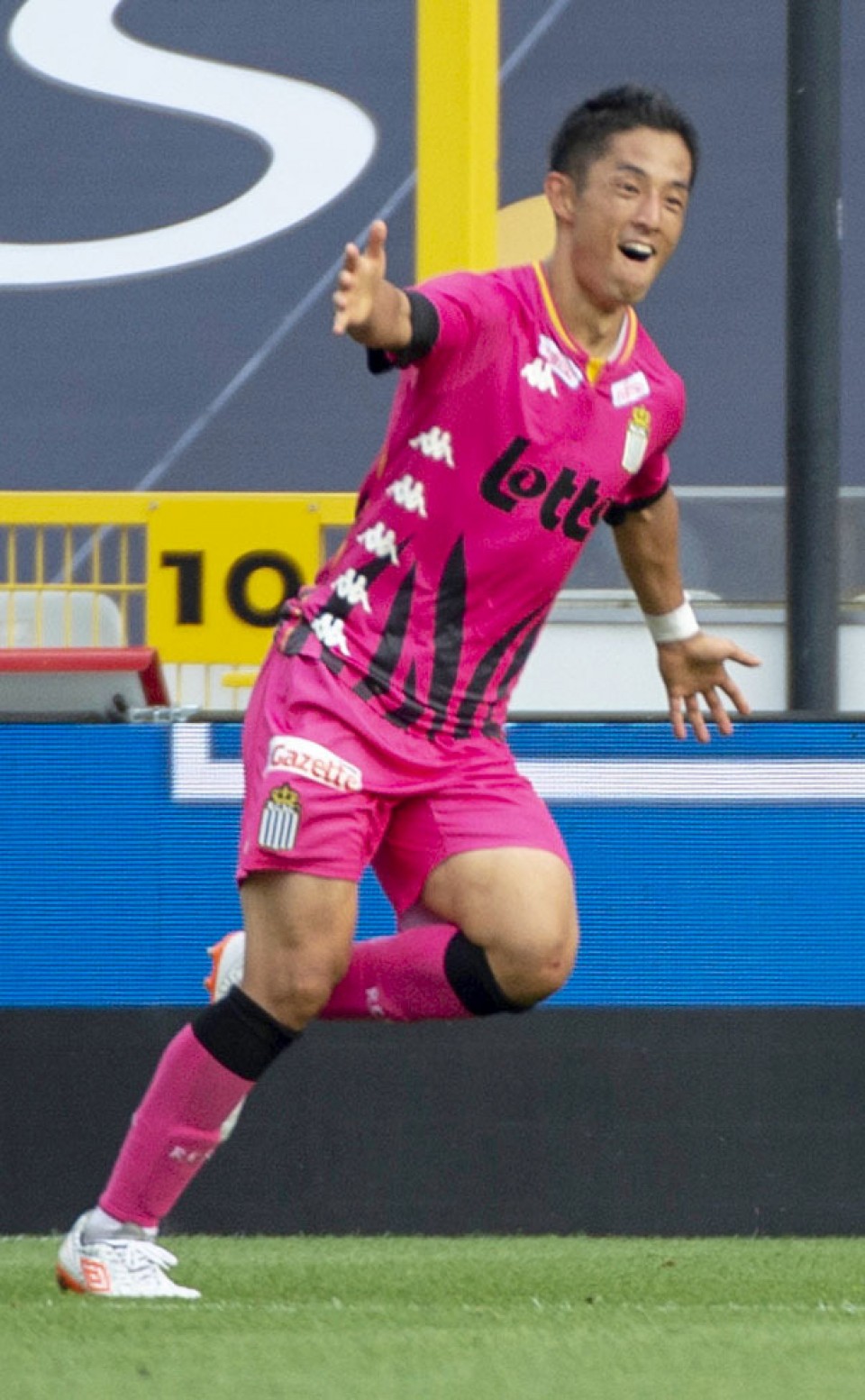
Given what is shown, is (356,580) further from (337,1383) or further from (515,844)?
(337,1383)

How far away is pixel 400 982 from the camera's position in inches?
158

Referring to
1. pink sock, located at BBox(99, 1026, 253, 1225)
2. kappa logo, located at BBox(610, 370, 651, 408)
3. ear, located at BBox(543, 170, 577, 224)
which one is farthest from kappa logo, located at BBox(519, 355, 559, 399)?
pink sock, located at BBox(99, 1026, 253, 1225)

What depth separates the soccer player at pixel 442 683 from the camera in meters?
3.88

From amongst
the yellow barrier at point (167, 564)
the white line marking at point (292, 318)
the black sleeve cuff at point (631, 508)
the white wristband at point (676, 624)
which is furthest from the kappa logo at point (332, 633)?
the white line marking at point (292, 318)

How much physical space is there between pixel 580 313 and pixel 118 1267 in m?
1.58

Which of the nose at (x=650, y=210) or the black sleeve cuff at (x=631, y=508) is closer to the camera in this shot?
the nose at (x=650, y=210)

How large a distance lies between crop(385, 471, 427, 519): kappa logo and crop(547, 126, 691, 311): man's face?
0.39 metres

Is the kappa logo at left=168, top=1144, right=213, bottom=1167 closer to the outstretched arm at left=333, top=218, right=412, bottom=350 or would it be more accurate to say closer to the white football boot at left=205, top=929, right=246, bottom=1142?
the white football boot at left=205, top=929, right=246, bottom=1142

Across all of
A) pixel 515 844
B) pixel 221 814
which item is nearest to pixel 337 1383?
pixel 515 844

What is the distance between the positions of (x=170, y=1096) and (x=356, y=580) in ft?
2.69

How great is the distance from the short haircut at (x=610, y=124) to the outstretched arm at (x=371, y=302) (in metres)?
0.52

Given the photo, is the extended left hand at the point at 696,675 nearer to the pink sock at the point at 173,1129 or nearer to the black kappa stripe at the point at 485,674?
the black kappa stripe at the point at 485,674

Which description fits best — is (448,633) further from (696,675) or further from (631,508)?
(696,675)

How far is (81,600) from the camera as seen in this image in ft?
21.9
